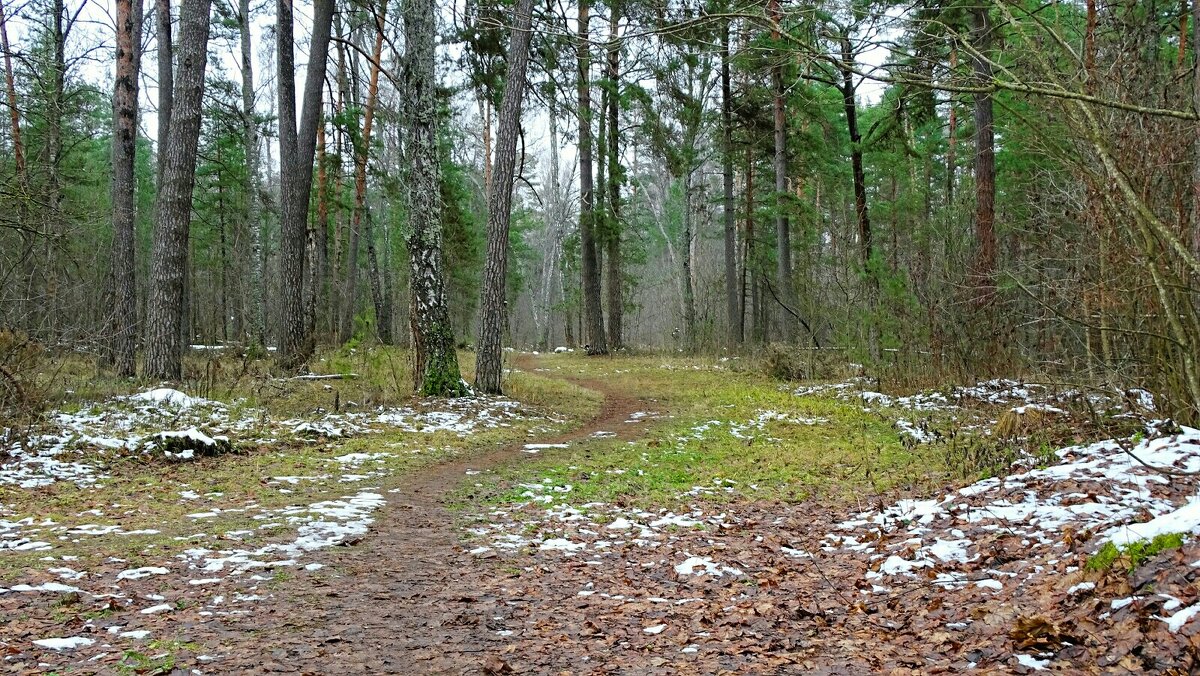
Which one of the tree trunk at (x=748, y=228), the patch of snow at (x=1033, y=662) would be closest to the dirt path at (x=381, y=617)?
the patch of snow at (x=1033, y=662)

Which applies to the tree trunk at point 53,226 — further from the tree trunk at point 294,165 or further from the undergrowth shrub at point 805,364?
the undergrowth shrub at point 805,364

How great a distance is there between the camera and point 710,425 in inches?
433

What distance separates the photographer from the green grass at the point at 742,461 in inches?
261

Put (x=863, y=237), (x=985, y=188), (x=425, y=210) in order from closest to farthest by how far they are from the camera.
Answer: (x=425, y=210)
(x=985, y=188)
(x=863, y=237)

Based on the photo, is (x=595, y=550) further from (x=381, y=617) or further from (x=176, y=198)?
(x=176, y=198)

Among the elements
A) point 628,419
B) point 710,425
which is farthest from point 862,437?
point 628,419

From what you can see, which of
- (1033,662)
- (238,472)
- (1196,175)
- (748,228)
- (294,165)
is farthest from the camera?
(748,228)

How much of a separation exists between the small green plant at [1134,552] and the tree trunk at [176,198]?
11.6 meters

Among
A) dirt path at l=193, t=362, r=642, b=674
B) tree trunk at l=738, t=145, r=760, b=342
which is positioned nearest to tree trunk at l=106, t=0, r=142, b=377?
dirt path at l=193, t=362, r=642, b=674

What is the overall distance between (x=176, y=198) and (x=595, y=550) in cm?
942

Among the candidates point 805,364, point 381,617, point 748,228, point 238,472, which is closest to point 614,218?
point 748,228

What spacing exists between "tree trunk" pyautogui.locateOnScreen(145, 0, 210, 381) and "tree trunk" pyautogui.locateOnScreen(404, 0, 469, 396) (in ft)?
10.5

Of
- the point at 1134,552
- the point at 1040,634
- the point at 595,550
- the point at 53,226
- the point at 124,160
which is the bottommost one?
the point at 595,550

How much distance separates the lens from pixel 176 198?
10.5m
